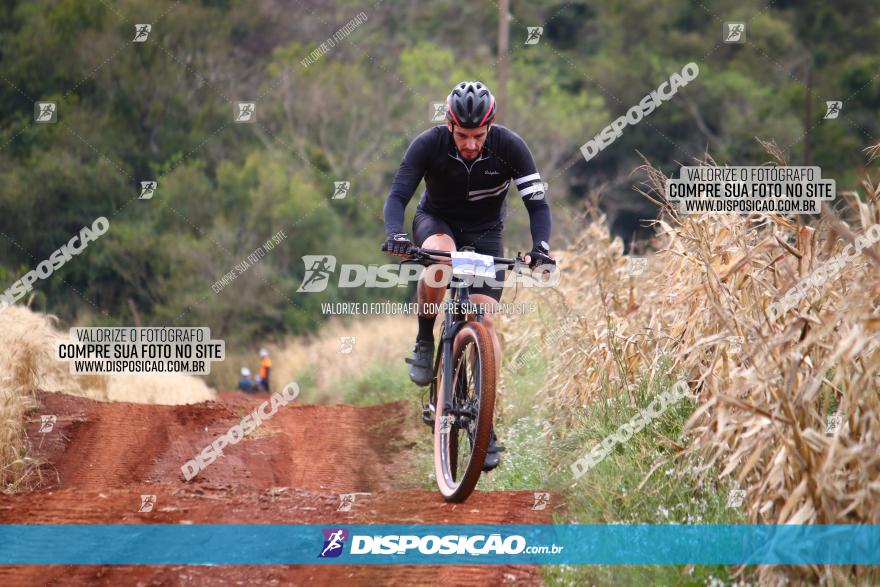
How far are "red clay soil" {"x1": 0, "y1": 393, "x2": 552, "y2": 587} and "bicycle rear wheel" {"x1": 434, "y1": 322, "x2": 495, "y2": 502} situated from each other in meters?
0.18

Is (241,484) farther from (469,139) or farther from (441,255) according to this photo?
(469,139)

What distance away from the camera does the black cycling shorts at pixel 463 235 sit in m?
7.17

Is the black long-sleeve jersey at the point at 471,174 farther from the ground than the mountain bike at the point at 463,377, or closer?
farther from the ground

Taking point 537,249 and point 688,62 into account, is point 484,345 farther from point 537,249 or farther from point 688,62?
point 688,62

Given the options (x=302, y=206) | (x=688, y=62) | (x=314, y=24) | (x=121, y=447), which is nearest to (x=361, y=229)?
(x=302, y=206)

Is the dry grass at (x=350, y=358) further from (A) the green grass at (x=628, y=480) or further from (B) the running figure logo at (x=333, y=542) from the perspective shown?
(B) the running figure logo at (x=333, y=542)

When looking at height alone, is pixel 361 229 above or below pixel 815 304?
above

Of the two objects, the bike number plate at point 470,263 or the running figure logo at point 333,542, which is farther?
the bike number plate at point 470,263

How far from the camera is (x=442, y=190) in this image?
7.24 m

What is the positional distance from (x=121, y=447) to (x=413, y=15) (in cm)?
3730

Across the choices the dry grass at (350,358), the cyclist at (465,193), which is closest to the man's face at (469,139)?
the cyclist at (465,193)

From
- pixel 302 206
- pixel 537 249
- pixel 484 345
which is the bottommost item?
pixel 484 345

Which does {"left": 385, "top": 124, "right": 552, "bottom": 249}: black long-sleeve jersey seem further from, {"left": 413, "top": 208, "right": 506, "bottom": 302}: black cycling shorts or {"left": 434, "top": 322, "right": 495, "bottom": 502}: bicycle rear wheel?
{"left": 434, "top": 322, "right": 495, "bottom": 502}: bicycle rear wheel

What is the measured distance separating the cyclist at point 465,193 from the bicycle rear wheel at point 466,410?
188mm
